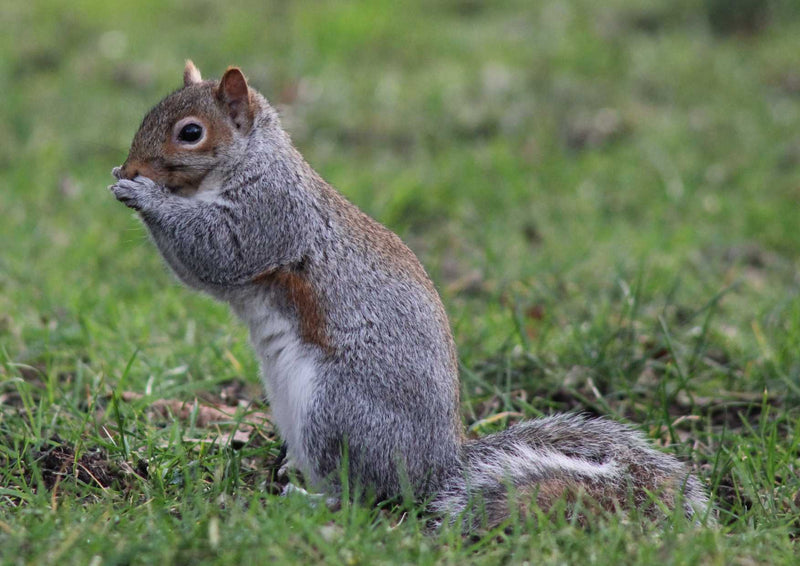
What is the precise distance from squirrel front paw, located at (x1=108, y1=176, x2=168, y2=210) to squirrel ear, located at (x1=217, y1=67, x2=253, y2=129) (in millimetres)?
331

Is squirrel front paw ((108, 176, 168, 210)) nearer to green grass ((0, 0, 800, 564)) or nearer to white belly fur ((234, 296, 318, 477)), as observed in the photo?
white belly fur ((234, 296, 318, 477))

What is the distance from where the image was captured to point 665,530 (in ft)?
8.80

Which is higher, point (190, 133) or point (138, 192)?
point (190, 133)

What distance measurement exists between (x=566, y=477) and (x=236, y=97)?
1506mm

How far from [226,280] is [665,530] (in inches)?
56.4

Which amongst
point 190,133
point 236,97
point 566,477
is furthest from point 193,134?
point 566,477

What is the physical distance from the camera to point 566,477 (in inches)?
113

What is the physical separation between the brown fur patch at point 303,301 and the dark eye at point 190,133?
0.46 m

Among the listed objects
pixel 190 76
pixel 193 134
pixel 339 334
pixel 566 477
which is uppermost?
pixel 190 76

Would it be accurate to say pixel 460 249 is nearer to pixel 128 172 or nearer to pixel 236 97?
pixel 236 97

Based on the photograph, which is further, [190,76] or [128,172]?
[190,76]

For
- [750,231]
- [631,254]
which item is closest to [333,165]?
[631,254]

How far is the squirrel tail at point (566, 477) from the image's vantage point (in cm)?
280

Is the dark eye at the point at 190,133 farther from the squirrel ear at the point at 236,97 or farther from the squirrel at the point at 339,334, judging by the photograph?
the squirrel ear at the point at 236,97
